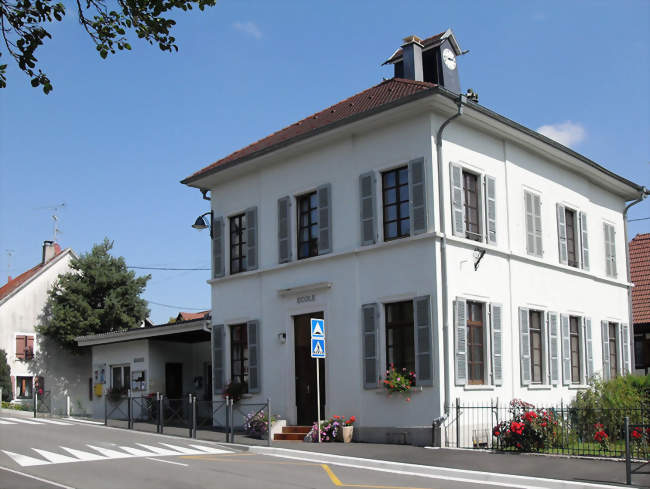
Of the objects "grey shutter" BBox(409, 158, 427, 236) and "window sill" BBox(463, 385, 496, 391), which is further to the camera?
"grey shutter" BBox(409, 158, 427, 236)

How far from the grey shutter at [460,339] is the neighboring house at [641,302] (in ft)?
40.3

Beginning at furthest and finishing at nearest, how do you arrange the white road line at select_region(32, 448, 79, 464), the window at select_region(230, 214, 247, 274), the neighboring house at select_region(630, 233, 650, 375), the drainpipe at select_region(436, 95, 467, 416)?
the neighboring house at select_region(630, 233, 650, 375) → the window at select_region(230, 214, 247, 274) → the drainpipe at select_region(436, 95, 467, 416) → the white road line at select_region(32, 448, 79, 464)

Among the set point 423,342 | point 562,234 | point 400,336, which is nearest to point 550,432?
point 423,342

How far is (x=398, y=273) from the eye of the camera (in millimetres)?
17453

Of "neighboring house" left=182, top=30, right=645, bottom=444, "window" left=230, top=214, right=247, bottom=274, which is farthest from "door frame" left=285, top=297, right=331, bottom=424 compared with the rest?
"window" left=230, top=214, right=247, bottom=274

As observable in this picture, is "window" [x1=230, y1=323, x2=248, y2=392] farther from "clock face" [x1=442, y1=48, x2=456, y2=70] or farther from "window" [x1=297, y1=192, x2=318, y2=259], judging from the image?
"clock face" [x1=442, y1=48, x2=456, y2=70]

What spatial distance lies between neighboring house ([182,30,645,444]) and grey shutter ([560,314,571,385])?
53mm

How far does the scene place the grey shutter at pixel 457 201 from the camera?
17391 millimetres

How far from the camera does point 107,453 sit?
1544 cm

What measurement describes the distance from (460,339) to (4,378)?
95.7 ft

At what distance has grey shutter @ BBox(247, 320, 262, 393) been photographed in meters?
20.7

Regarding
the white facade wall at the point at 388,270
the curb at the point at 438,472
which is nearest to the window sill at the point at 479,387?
the white facade wall at the point at 388,270

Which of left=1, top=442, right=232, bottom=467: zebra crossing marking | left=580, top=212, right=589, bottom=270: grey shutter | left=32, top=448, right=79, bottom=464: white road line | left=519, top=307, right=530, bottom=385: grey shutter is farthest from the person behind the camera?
left=580, top=212, right=589, bottom=270: grey shutter

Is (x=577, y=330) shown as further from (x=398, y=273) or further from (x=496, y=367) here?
(x=398, y=273)
